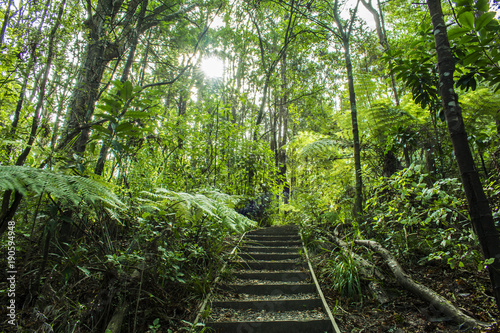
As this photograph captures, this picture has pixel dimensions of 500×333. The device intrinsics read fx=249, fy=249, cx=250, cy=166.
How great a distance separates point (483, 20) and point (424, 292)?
96.3 inches

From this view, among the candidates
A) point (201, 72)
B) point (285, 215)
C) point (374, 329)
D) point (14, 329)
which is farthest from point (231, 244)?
point (201, 72)

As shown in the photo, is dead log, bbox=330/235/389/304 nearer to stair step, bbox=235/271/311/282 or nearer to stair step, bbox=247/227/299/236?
stair step, bbox=235/271/311/282

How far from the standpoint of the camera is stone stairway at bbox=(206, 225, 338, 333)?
2488 mm

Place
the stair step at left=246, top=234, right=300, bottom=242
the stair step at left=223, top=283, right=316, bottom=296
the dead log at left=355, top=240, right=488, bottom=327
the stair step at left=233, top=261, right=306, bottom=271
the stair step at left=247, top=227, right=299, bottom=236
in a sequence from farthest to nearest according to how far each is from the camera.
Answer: the stair step at left=247, top=227, right=299, bottom=236, the stair step at left=246, top=234, right=300, bottom=242, the stair step at left=233, top=261, right=306, bottom=271, the stair step at left=223, top=283, right=316, bottom=296, the dead log at left=355, top=240, right=488, bottom=327

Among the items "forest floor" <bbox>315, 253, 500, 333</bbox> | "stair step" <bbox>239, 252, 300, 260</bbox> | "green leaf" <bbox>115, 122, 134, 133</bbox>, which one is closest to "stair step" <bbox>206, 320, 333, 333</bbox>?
"forest floor" <bbox>315, 253, 500, 333</bbox>

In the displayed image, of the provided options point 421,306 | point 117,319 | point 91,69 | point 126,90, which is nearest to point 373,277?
point 421,306

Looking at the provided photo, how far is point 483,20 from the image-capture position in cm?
167

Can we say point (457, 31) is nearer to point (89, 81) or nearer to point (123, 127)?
point (123, 127)

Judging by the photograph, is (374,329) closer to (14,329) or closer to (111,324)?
(111,324)

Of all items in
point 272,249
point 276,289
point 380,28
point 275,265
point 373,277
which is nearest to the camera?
point 373,277

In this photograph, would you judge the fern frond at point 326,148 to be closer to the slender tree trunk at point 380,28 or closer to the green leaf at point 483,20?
the slender tree trunk at point 380,28

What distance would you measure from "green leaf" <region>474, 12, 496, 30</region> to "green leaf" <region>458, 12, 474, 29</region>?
0.03 metres

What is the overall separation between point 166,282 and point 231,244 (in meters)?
1.71

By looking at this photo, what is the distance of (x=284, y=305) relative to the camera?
2.92m
